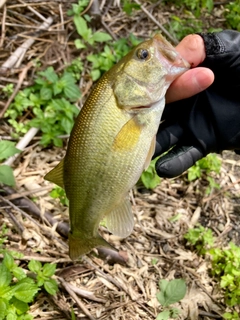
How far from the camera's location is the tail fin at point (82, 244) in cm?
241

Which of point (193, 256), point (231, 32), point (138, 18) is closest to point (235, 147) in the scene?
point (231, 32)

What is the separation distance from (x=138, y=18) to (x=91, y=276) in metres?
2.99

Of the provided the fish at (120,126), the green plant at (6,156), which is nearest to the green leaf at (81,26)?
the green plant at (6,156)

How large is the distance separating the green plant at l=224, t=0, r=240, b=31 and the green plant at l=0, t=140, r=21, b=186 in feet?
11.0

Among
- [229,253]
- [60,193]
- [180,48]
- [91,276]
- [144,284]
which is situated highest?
[180,48]

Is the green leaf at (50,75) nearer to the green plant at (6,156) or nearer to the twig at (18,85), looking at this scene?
the twig at (18,85)

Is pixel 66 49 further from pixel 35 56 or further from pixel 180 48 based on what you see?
pixel 180 48

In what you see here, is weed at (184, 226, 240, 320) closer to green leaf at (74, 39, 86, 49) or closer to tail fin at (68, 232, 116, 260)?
tail fin at (68, 232, 116, 260)

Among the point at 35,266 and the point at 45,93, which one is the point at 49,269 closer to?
the point at 35,266

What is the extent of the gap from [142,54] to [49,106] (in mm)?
1679

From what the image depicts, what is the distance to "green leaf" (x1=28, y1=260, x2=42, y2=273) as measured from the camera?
108 inches

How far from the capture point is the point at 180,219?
11.7ft

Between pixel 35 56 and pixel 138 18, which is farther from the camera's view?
pixel 138 18

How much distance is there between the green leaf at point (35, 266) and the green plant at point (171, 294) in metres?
0.83
